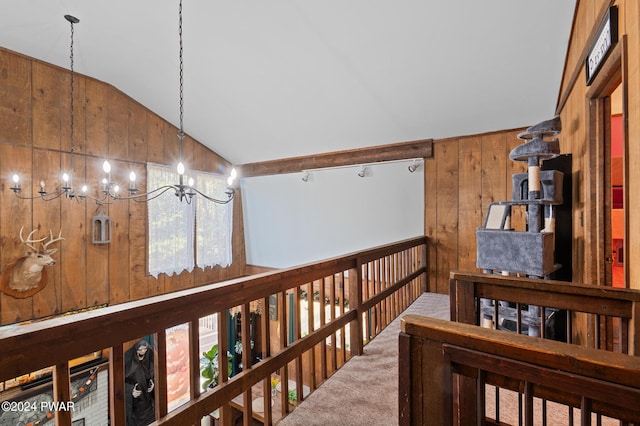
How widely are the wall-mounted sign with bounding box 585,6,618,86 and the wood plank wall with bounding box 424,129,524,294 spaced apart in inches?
80.9

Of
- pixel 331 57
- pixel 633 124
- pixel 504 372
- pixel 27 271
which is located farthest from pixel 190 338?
pixel 27 271

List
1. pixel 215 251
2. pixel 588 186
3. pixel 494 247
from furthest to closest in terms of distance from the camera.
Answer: pixel 215 251 < pixel 494 247 < pixel 588 186

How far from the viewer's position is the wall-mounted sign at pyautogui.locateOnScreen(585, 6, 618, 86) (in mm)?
1312

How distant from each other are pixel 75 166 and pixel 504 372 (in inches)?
190

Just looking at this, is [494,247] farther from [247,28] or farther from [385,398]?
[247,28]

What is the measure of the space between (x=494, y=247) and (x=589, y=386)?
1.71 meters

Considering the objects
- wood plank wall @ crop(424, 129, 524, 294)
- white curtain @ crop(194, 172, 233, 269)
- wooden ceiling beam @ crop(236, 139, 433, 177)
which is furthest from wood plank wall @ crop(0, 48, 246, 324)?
wood plank wall @ crop(424, 129, 524, 294)

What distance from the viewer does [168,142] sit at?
16.2 feet

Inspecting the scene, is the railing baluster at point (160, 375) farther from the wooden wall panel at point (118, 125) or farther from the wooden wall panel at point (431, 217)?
the wooden wall panel at point (118, 125)

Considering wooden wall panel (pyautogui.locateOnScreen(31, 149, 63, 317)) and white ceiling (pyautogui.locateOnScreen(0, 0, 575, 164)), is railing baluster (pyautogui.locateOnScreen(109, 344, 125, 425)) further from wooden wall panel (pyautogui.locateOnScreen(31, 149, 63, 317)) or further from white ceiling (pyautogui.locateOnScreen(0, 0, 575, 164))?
wooden wall panel (pyautogui.locateOnScreen(31, 149, 63, 317))

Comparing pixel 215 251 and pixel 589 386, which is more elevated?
pixel 589 386

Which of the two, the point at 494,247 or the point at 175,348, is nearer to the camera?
the point at 494,247

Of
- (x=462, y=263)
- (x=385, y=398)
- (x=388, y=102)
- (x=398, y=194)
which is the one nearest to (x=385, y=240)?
(x=398, y=194)

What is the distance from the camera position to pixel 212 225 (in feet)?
18.1
